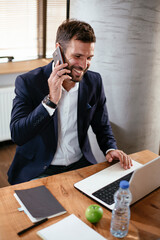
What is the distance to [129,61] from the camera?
2.17 m

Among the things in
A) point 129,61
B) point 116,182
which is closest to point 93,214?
point 116,182

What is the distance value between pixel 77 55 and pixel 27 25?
2075 millimetres

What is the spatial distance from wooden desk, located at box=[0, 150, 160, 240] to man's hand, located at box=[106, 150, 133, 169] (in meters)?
0.19

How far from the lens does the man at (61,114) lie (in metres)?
1.53

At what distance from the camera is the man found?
1.53m

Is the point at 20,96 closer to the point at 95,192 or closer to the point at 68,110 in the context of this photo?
the point at 68,110

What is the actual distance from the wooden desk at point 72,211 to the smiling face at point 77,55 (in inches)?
21.1

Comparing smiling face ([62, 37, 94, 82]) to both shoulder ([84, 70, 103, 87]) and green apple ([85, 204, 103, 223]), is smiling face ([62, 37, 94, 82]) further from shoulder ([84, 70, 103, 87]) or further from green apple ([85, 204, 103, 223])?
green apple ([85, 204, 103, 223])

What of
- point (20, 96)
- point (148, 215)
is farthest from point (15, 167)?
point (148, 215)

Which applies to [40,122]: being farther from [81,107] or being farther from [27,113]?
[81,107]

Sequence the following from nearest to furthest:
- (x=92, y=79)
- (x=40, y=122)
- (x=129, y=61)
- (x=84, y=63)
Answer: (x=40, y=122) < (x=84, y=63) < (x=92, y=79) < (x=129, y=61)

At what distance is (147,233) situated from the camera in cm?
113

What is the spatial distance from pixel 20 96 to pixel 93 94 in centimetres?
46

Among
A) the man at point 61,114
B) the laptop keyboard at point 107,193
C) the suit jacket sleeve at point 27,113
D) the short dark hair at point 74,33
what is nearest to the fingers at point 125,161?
the man at point 61,114
